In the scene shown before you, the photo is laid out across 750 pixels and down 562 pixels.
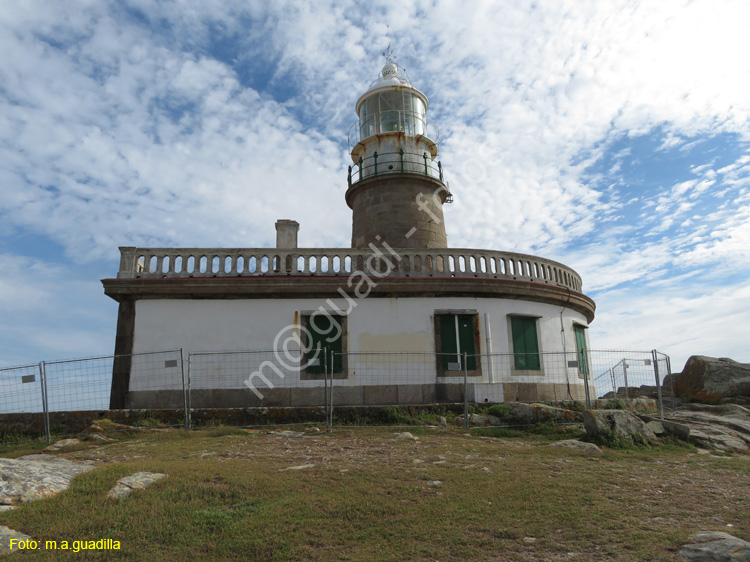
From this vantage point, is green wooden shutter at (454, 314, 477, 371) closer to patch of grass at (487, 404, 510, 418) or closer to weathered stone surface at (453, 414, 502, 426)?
patch of grass at (487, 404, 510, 418)

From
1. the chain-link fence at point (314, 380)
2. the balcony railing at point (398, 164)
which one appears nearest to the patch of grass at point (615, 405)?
the chain-link fence at point (314, 380)

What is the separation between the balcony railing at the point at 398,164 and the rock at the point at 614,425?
10.8 m

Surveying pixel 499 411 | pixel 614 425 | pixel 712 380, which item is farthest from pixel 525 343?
pixel 712 380

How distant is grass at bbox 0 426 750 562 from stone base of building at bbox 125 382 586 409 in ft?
15.5

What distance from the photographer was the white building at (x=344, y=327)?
13.1m

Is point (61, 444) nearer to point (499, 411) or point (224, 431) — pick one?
point (224, 431)

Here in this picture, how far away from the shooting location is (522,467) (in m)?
7.13

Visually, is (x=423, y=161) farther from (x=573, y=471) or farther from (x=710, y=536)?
(x=710, y=536)

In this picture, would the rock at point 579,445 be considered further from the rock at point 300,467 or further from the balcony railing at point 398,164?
the balcony railing at point 398,164

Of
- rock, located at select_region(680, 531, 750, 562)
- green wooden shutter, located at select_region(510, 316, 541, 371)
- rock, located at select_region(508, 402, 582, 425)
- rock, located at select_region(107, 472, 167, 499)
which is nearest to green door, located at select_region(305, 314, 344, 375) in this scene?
rock, located at select_region(508, 402, 582, 425)

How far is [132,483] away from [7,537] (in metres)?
1.41

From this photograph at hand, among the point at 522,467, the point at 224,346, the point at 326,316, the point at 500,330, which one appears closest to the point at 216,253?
the point at 224,346

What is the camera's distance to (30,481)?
18.8 ft

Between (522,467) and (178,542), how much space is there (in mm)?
4477
